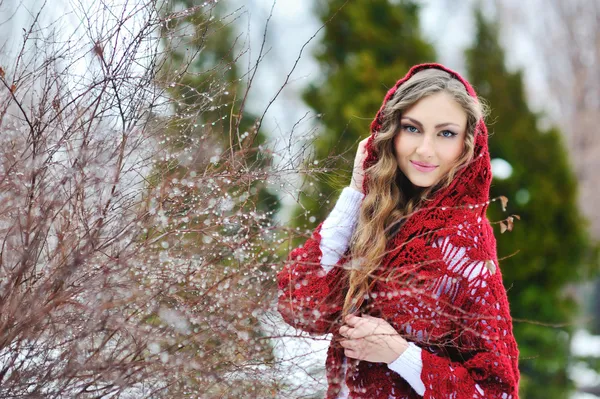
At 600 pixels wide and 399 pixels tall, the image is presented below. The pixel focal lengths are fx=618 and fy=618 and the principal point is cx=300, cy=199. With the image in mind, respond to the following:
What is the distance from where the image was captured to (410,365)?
1.55 m

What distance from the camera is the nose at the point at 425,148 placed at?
5.65 feet

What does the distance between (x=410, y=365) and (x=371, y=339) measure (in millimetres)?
127

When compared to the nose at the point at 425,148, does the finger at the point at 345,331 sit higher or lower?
lower

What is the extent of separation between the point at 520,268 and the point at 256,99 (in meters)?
2.74

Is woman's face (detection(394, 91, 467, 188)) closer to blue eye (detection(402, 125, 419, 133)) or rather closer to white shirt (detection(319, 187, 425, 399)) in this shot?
blue eye (detection(402, 125, 419, 133))

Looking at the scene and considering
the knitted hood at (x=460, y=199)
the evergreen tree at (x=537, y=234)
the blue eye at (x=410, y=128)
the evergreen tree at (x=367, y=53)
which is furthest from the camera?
the evergreen tree at (x=537, y=234)

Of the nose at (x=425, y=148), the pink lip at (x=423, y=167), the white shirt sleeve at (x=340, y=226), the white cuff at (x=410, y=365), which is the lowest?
the white cuff at (x=410, y=365)

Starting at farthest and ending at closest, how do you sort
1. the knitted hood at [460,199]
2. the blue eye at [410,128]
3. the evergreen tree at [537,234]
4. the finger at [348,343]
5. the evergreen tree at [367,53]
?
1. the evergreen tree at [537,234]
2. the evergreen tree at [367,53]
3. the blue eye at [410,128]
4. the knitted hood at [460,199]
5. the finger at [348,343]

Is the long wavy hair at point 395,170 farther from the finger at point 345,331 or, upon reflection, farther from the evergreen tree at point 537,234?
the evergreen tree at point 537,234

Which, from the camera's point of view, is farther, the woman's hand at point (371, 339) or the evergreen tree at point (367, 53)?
the evergreen tree at point (367, 53)

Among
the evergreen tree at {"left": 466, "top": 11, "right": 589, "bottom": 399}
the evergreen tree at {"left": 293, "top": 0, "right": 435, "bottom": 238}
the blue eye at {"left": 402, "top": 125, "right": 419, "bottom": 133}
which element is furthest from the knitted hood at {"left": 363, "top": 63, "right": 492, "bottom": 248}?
the evergreen tree at {"left": 466, "top": 11, "right": 589, "bottom": 399}

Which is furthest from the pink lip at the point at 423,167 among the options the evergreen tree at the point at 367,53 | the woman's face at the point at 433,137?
the evergreen tree at the point at 367,53

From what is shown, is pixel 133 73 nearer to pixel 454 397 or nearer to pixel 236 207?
pixel 236 207

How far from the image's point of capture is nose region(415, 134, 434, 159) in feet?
5.65
